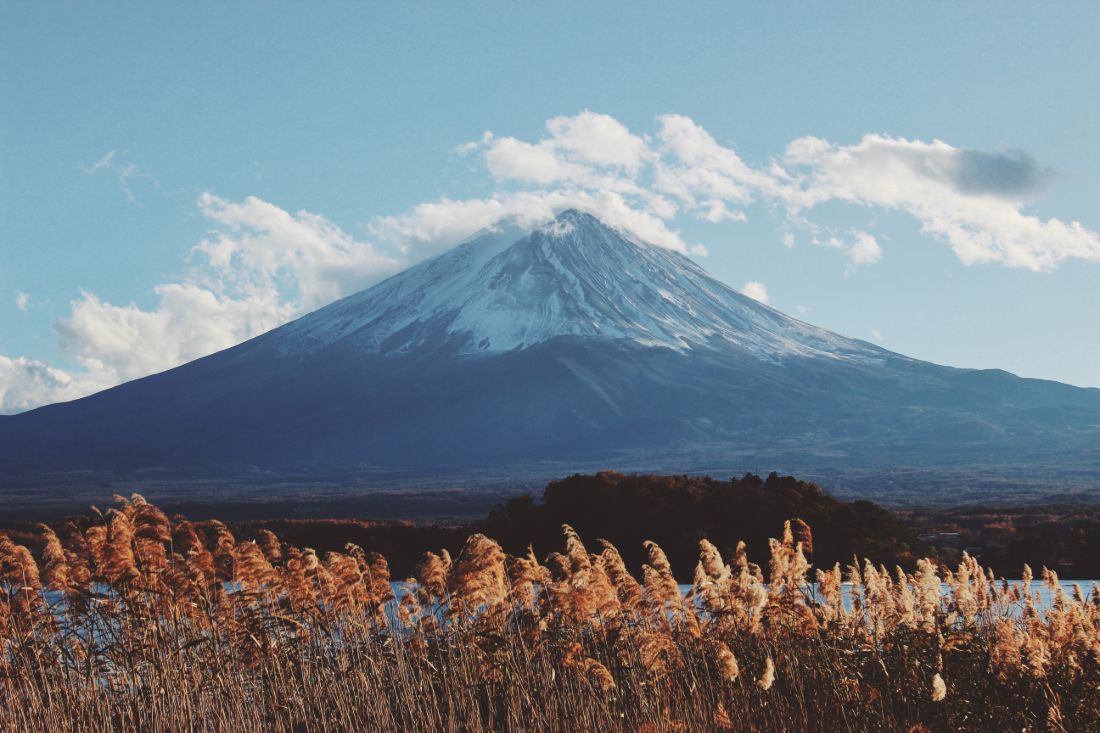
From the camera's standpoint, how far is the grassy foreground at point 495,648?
8633mm

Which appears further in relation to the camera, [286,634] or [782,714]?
[286,634]

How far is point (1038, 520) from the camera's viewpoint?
41.8 metres

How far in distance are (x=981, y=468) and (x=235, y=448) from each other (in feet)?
391

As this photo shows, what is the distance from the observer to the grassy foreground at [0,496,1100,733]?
28.3 feet

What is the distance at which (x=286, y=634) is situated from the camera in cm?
1066

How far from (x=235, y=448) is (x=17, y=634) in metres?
190

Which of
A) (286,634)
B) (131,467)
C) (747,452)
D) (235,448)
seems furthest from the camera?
(235,448)

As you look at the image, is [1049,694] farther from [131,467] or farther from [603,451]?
[131,467]

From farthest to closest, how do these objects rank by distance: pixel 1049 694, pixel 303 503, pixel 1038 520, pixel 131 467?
pixel 131 467
pixel 303 503
pixel 1038 520
pixel 1049 694

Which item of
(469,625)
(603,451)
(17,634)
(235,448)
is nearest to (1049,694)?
(469,625)

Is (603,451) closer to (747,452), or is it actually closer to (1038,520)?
(747,452)

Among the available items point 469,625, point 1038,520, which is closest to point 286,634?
Answer: point 469,625

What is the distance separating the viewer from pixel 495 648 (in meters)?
9.79

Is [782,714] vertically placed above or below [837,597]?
below
